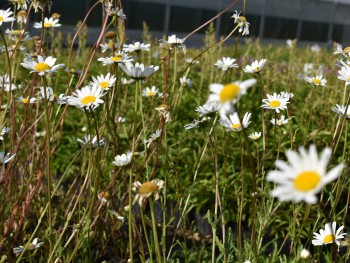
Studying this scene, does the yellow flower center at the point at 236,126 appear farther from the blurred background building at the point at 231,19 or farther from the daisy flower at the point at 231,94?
the blurred background building at the point at 231,19

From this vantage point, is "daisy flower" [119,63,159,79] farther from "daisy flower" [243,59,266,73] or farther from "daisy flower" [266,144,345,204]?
"daisy flower" [266,144,345,204]

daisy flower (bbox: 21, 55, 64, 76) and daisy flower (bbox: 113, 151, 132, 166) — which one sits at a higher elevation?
daisy flower (bbox: 21, 55, 64, 76)

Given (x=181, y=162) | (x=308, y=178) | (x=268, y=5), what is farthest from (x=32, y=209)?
(x=268, y=5)

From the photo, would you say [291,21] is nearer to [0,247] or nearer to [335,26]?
[335,26]

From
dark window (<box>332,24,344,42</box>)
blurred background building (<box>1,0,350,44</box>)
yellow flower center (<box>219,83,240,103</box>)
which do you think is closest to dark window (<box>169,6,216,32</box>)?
blurred background building (<box>1,0,350,44</box>)

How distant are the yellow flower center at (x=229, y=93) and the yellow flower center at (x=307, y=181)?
0.16 metres

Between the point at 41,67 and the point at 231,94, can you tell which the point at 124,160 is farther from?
the point at 231,94

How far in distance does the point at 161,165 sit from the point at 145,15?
1324cm

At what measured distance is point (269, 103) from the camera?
1.35 m

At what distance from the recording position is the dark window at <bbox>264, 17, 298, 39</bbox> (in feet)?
62.9

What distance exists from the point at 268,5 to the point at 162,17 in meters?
5.12

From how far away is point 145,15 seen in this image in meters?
15.2

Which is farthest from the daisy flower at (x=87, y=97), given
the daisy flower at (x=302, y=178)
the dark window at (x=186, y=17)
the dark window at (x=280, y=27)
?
the dark window at (x=280, y=27)

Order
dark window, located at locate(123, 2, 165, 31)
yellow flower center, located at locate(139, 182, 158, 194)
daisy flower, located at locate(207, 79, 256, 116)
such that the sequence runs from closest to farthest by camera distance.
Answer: daisy flower, located at locate(207, 79, 256, 116) → yellow flower center, located at locate(139, 182, 158, 194) → dark window, located at locate(123, 2, 165, 31)
